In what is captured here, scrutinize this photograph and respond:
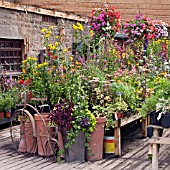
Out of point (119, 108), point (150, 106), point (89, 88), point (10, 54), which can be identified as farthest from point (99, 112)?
point (10, 54)

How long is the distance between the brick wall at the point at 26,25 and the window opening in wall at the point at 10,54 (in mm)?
182

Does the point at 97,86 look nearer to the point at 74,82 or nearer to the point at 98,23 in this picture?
the point at 74,82

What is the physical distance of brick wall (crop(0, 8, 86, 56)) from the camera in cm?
934

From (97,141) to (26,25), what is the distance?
4956 millimetres

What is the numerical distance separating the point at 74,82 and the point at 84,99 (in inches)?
15.2

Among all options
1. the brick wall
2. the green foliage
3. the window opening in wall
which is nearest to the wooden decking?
the green foliage

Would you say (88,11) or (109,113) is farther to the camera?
(88,11)

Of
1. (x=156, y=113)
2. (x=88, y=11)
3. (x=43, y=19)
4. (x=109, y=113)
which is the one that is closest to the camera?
(x=156, y=113)

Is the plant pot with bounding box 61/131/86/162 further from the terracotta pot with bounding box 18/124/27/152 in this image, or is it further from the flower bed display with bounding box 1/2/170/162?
the terracotta pot with bounding box 18/124/27/152

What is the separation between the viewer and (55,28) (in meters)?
11.5

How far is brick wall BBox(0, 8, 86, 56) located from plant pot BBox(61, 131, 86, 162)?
395 centimetres

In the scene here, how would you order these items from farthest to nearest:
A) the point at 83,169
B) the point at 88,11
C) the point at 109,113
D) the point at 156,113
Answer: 1. the point at 88,11
2. the point at 109,113
3. the point at 83,169
4. the point at 156,113

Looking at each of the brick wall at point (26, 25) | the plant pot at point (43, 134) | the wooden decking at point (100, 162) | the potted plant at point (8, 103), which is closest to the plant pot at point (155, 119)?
the wooden decking at point (100, 162)

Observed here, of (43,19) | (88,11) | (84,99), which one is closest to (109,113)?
(84,99)
